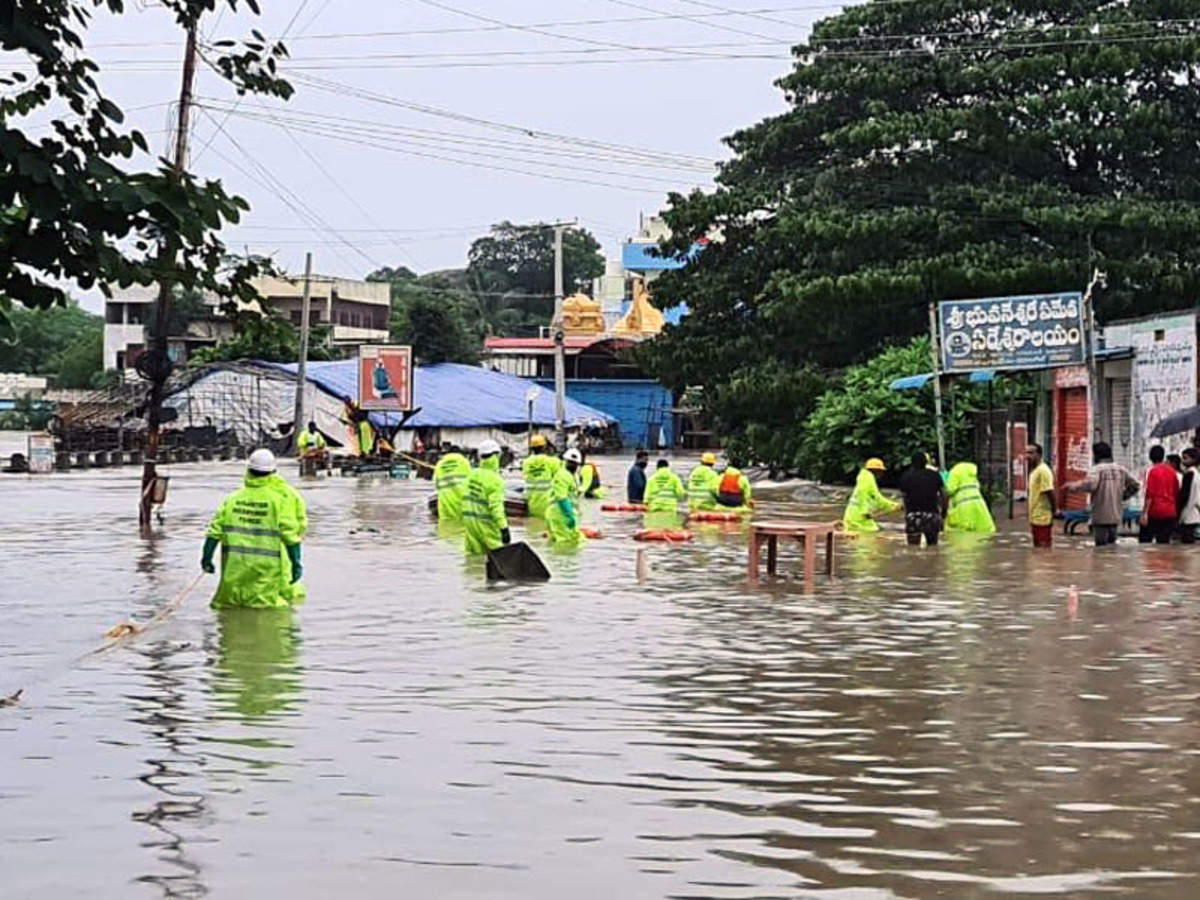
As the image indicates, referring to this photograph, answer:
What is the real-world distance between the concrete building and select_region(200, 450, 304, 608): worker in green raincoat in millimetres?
66286

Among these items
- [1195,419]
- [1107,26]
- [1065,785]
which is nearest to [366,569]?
[1195,419]

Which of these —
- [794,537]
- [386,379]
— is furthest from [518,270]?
[794,537]

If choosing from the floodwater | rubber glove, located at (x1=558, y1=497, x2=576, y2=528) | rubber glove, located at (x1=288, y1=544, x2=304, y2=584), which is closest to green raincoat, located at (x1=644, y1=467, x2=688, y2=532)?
rubber glove, located at (x1=558, y1=497, x2=576, y2=528)

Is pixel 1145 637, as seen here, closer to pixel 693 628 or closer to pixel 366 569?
pixel 693 628

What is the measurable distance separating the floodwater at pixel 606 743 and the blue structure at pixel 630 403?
73850 mm

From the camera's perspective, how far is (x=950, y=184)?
41.1 m

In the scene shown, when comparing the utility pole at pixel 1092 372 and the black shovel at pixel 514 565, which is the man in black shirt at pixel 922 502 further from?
the black shovel at pixel 514 565

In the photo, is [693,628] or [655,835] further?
[693,628]

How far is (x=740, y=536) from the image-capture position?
28016 mm

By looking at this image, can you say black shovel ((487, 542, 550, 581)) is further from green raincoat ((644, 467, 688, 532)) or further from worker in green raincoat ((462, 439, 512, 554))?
green raincoat ((644, 467, 688, 532))

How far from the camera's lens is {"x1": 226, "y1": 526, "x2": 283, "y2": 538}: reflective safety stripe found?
15.0 meters

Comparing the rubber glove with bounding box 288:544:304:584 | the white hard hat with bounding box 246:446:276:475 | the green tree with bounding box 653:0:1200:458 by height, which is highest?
the green tree with bounding box 653:0:1200:458

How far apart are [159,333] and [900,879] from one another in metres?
23.8

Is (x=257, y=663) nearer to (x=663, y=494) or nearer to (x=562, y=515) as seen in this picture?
→ (x=562, y=515)
